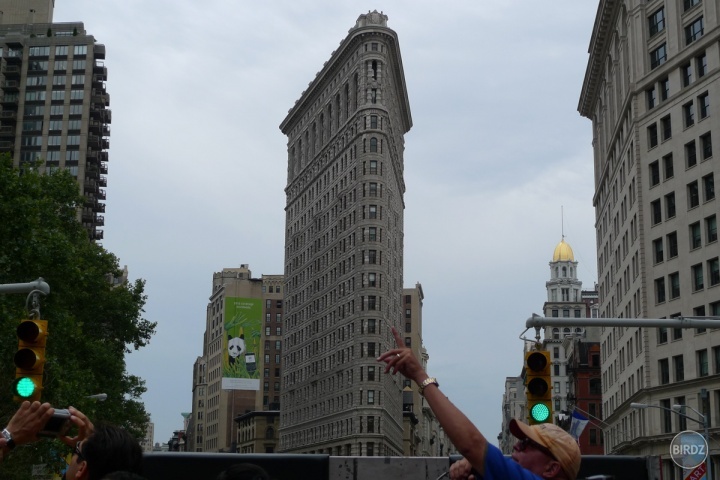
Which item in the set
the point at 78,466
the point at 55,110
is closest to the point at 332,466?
the point at 78,466

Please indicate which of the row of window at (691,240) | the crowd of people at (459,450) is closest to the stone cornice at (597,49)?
the row of window at (691,240)

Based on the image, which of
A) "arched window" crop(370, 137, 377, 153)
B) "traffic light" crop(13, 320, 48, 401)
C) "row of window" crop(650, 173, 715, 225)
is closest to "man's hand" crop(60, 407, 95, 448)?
"traffic light" crop(13, 320, 48, 401)

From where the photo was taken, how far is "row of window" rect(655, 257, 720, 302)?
2280 inches

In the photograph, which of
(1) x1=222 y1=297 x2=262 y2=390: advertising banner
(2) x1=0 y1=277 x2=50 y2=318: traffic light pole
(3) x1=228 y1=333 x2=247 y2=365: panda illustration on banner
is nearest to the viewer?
(2) x1=0 y1=277 x2=50 y2=318: traffic light pole

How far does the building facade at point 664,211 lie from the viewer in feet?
194

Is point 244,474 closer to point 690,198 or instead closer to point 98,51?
point 690,198

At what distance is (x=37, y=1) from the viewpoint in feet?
461

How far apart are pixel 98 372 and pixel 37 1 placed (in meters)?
97.6

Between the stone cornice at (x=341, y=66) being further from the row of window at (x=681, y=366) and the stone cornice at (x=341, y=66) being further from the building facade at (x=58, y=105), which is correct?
the row of window at (x=681, y=366)

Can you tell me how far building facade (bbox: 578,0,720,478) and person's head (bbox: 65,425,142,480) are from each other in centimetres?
5172

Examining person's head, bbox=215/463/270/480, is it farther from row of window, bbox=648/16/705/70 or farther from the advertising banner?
the advertising banner

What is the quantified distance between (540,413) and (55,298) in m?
33.5

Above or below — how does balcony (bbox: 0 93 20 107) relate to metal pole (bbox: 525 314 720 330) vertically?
above

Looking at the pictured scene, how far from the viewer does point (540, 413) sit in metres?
15.4
